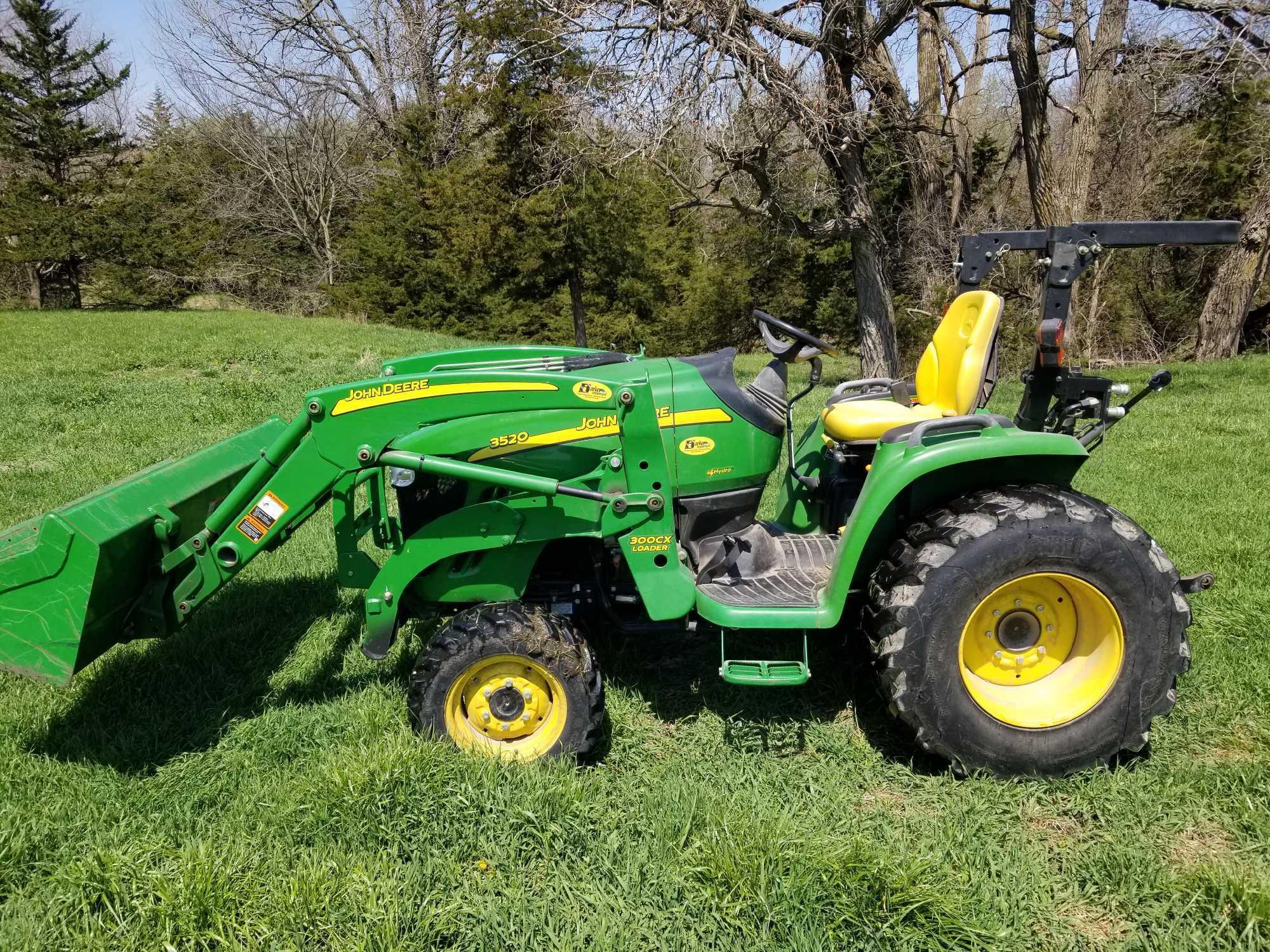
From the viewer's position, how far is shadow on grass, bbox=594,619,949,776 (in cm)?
311

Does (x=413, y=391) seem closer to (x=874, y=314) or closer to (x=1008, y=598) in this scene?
(x=1008, y=598)

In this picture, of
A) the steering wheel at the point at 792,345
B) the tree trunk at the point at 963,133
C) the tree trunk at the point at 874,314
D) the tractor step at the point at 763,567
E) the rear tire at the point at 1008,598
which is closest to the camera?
the rear tire at the point at 1008,598

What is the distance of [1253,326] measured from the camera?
15.9 meters

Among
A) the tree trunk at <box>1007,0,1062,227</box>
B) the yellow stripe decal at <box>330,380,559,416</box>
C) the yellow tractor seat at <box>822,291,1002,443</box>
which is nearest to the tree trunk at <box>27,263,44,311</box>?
the tree trunk at <box>1007,0,1062,227</box>

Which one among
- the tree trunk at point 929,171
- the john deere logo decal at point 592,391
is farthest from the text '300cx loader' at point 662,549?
the tree trunk at point 929,171

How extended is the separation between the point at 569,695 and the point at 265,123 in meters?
30.4

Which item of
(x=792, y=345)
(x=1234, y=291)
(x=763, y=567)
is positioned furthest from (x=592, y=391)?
(x=1234, y=291)

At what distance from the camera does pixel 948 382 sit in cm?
391

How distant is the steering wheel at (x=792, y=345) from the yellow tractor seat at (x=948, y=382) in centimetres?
40

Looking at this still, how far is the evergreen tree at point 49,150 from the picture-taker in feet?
69.1

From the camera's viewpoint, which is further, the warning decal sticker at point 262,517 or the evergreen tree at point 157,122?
the evergreen tree at point 157,122

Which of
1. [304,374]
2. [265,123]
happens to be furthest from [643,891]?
[265,123]

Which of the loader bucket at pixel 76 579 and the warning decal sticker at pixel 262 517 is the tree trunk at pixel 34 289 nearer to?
the loader bucket at pixel 76 579

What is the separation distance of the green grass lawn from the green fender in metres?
0.55
